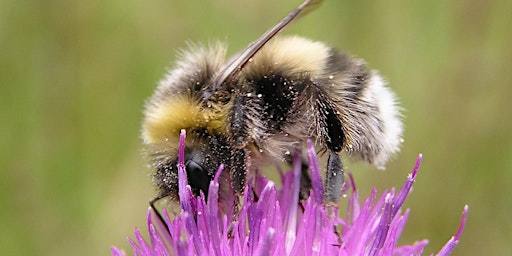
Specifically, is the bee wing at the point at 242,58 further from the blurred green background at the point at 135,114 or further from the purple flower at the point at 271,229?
the blurred green background at the point at 135,114

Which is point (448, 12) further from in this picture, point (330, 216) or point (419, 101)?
point (330, 216)

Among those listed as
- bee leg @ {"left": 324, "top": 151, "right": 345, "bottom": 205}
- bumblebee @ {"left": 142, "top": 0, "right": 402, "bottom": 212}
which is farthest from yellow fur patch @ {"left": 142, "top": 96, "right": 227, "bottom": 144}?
bee leg @ {"left": 324, "top": 151, "right": 345, "bottom": 205}

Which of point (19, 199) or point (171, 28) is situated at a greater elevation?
point (171, 28)

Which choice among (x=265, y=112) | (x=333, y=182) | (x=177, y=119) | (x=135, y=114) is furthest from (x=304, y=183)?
(x=135, y=114)

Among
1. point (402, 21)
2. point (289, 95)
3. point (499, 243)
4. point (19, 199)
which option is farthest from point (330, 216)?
point (402, 21)

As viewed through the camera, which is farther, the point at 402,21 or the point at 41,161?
the point at 402,21

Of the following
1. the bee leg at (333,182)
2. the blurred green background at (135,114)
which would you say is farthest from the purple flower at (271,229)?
the blurred green background at (135,114)

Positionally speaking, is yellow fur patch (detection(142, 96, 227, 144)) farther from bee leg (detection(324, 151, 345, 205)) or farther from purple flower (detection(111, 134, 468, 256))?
bee leg (detection(324, 151, 345, 205))
